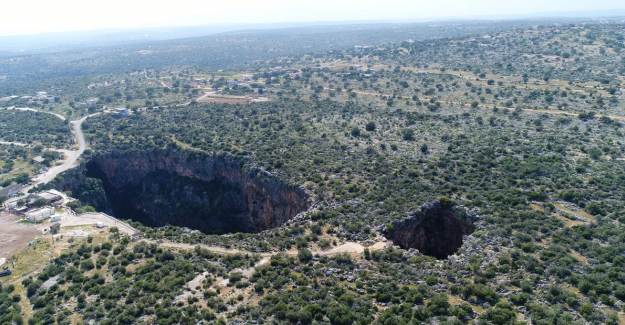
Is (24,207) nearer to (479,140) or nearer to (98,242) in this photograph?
(98,242)

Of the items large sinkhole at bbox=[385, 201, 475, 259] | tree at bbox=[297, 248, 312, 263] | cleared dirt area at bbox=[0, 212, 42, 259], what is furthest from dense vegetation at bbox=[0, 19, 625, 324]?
cleared dirt area at bbox=[0, 212, 42, 259]

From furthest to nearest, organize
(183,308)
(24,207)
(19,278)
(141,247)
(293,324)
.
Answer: (24,207), (141,247), (19,278), (183,308), (293,324)

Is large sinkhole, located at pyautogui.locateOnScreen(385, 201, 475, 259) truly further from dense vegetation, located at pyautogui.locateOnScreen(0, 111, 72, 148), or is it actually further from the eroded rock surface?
dense vegetation, located at pyautogui.locateOnScreen(0, 111, 72, 148)

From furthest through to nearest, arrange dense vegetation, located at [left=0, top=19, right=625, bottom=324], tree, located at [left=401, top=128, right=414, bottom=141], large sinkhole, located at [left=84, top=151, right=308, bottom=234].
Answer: tree, located at [left=401, top=128, right=414, bottom=141]
large sinkhole, located at [left=84, top=151, right=308, bottom=234]
dense vegetation, located at [left=0, top=19, right=625, bottom=324]

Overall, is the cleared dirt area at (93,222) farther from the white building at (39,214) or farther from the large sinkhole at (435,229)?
the large sinkhole at (435,229)

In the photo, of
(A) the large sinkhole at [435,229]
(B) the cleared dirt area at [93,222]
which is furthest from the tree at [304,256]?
(B) the cleared dirt area at [93,222]

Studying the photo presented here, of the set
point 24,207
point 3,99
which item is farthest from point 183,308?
point 3,99

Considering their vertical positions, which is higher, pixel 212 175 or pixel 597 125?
pixel 597 125
